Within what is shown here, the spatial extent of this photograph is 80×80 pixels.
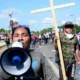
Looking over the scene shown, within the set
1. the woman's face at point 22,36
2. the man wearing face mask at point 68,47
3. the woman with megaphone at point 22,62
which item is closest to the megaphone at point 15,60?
the woman with megaphone at point 22,62

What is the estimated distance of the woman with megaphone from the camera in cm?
286

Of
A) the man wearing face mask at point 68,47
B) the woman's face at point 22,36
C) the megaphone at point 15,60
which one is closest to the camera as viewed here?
the megaphone at point 15,60

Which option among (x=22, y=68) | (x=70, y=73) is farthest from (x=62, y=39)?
(x=22, y=68)

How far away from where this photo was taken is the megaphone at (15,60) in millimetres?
2850

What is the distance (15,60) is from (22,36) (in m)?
0.40

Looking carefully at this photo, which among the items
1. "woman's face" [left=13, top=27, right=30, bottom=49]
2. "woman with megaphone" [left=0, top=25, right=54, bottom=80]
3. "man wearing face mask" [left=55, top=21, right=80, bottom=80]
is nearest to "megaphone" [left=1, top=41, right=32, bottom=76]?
"woman with megaphone" [left=0, top=25, right=54, bottom=80]

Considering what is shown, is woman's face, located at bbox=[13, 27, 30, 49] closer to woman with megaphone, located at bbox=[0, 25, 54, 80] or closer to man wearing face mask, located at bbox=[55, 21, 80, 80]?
woman with megaphone, located at bbox=[0, 25, 54, 80]

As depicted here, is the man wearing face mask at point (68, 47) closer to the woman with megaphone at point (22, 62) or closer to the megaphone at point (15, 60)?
the woman with megaphone at point (22, 62)

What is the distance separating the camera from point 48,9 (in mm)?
4047

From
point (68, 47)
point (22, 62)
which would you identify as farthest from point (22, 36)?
point (68, 47)

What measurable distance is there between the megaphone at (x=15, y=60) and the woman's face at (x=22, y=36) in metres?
0.20

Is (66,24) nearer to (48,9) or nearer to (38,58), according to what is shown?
(48,9)

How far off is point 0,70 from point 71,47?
459 cm

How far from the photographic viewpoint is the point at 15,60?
2855 millimetres
